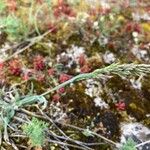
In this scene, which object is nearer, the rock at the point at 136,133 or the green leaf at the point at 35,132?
the green leaf at the point at 35,132

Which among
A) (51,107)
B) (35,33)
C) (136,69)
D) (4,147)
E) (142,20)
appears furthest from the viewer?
(142,20)

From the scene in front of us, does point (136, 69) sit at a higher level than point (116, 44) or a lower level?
higher

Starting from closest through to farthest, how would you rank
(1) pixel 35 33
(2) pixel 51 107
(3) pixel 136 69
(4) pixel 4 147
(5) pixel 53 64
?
(3) pixel 136 69 < (4) pixel 4 147 < (2) pixel 51 107 < (5) pixel 53 64 < (1) pixel 35 33

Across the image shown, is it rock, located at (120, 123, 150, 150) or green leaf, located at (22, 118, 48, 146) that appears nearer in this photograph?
green leaf, located at (22, 118, 48, 146)

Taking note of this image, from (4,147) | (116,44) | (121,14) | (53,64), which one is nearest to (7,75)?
(53,64)

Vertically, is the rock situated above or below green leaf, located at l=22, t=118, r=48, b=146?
below

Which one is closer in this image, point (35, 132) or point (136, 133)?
point (35, 132)

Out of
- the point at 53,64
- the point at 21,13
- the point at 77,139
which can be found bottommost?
the point at 77,139

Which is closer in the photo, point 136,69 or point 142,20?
point 136,69

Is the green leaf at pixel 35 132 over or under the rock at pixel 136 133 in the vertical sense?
over

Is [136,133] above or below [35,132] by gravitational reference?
below

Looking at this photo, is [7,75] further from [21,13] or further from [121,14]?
[121,14]
